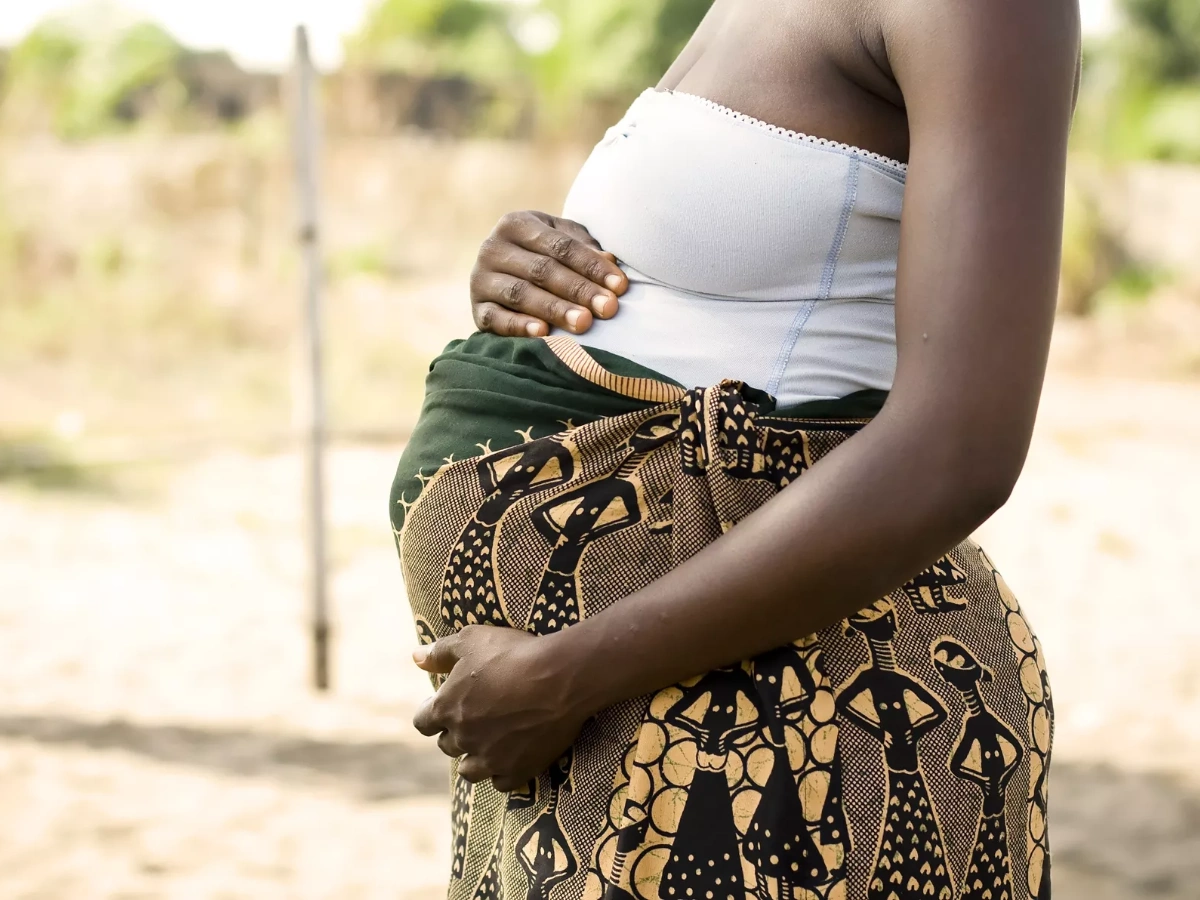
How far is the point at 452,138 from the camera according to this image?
11773 millimetres

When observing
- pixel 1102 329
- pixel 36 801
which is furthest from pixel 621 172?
pixel 1102 329

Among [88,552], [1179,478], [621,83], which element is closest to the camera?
[88,552]

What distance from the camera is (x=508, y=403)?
1.19 metres

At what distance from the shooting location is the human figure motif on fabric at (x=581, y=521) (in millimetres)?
1136

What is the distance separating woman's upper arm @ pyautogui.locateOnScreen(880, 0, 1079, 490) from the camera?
96 centimetres

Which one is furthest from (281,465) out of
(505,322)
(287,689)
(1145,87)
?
(1145,87)

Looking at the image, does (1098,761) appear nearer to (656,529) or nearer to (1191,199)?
(656,529)

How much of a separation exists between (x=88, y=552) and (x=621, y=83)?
42.1ft

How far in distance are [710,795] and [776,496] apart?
0.26m

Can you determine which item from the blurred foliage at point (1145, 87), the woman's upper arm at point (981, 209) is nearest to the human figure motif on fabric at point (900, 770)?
the woman's upper arm at point (981, 209)

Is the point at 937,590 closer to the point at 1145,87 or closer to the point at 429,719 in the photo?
the point at 429,719

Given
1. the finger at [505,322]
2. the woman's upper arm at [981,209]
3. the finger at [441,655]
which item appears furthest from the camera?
the finger at [505,322]

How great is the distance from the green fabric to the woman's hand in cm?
17

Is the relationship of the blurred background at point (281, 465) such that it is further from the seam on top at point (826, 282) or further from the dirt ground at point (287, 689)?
the seam on top at point (826, 282)
